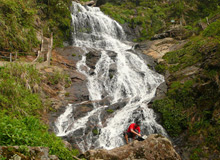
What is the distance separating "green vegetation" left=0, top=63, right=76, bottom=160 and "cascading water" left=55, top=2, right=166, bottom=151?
202cm

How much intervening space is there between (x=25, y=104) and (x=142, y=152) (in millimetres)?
7135

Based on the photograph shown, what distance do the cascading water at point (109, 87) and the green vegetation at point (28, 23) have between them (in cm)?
219

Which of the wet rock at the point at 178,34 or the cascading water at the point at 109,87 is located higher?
the wet rock at the point at 178,34

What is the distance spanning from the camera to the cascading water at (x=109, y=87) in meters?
10.6

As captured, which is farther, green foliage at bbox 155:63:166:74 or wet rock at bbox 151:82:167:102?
green foliage at bbox 155:63:166:74

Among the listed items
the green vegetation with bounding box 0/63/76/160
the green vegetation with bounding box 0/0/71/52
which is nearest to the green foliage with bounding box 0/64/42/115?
the green vegetation with bounding box 0/63/76/160

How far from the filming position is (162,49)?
23.3 metres

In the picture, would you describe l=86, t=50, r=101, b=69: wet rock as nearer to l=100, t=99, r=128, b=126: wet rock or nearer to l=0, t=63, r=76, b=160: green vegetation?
l=100, t=99, r=128, b=126: wet rock

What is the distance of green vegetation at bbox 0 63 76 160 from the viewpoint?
205 inches

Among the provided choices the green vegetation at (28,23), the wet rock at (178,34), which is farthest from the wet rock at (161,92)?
the green vegetation at (28,23)

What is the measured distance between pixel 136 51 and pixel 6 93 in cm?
1738

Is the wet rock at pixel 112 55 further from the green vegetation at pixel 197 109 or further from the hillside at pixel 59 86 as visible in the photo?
the green vegetation at pixel 197 109

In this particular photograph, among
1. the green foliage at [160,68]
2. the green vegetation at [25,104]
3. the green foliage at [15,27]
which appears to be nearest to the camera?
the green vegetation at [25,104]

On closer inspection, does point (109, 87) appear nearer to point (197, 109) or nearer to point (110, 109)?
point (110, 109)
